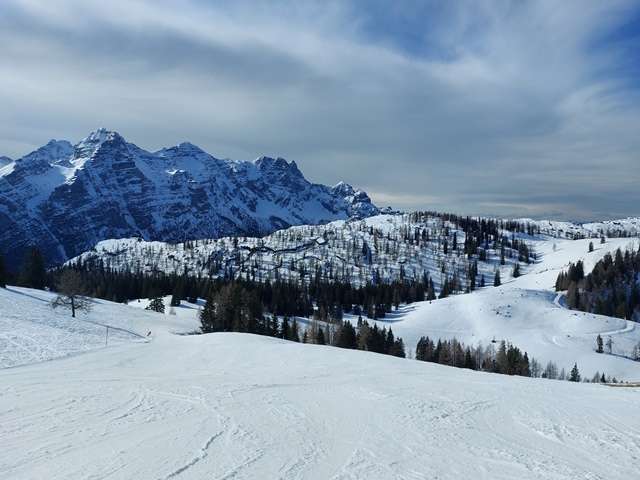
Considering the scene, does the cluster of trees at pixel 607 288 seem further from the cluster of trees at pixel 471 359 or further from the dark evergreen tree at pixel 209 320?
the dark evergreen tree at pixel 209 320

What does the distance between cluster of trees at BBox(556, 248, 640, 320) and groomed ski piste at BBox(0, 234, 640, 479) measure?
136690 mm

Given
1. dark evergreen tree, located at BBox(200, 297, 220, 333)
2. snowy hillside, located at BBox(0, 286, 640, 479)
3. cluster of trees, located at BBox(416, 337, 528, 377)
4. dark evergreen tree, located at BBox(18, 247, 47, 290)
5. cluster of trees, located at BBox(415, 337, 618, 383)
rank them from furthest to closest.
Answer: dark evergreen tree, located at BBox(18, 247, 47, 290) < cluster of trees, located at BBox(415, 337, 618, 383) < cluster of trees, located at BBox(416, 337, 528, 377) < dark evergreen tree, located at BBox(200, 297, 220, 333) < snowy hillside, located at BBox(0, 286, 640, 479)

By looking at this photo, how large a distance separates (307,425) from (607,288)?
176m

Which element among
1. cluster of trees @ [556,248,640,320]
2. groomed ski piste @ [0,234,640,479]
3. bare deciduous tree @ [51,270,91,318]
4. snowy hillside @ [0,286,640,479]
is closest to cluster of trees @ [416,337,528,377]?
groomed ski piste @ [0,234,640,479]

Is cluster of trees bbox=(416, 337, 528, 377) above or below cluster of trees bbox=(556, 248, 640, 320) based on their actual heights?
below

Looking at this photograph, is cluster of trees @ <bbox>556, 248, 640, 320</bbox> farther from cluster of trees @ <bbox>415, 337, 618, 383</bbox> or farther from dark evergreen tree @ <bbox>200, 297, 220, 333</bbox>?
dark evergreen tree @ <bbox>200, 297, 220, 333</bbox>

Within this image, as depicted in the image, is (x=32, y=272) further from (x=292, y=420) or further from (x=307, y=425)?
(x=307, y=425)

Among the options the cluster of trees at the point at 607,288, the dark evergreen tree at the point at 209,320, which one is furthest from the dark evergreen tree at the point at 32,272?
the cluster of trees at the point at 607,288

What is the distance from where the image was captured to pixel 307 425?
41.7 ft

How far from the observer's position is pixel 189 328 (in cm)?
7175

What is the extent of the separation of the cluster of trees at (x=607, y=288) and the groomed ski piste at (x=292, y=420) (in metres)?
137

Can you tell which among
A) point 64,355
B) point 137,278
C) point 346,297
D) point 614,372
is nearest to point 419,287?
point 346,297

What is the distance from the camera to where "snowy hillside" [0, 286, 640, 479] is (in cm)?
938

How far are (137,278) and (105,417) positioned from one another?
141581mm
